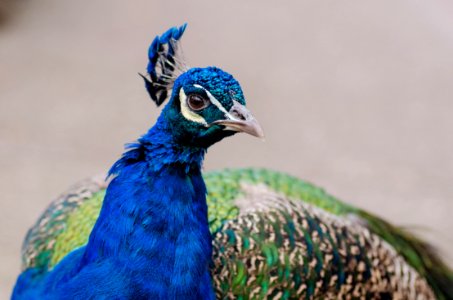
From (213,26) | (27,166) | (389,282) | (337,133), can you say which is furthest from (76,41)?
(389,282)

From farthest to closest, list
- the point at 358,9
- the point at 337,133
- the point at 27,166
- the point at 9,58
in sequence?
the point at 358,9
the point at 9,58
the point at 337,133
the point at 27,166

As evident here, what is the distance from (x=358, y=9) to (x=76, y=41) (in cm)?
247

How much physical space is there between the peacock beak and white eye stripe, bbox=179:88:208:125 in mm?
43

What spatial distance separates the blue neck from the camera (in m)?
1.62

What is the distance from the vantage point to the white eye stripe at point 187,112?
5.09 feet

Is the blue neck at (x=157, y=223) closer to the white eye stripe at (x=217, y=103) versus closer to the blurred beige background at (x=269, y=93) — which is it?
the white eye stripe at (x=217, y=103)

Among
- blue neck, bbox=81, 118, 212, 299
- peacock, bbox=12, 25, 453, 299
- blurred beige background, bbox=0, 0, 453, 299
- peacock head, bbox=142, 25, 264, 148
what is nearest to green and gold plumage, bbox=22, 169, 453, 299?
peacock, bbox=12, 25, 453, 299

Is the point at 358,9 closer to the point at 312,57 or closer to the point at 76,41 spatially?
the point at 312,57

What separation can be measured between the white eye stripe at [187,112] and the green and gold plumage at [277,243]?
1.90ft

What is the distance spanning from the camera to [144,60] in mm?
5207

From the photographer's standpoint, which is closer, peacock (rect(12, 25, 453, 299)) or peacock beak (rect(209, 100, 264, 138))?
peacock beak (rect(209, 100, 264, 138))

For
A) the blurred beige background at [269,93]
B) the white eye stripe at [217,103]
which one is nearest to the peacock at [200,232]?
the white eye stripe at [217,103]

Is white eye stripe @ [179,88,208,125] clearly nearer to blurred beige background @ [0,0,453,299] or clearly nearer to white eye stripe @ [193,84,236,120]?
white eye stripe @ [193,84,236,120]

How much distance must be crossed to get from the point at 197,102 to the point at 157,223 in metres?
0.31
